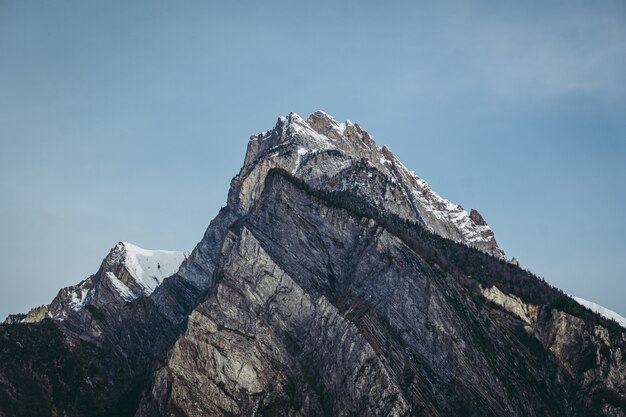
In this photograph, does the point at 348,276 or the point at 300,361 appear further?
the point at 348,276

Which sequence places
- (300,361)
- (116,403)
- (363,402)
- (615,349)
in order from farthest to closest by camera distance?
(116,403) < (615,349) < (300,361) < (363,402)

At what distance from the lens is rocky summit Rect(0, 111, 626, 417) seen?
432 ft

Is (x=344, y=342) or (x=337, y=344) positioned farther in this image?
(x=337, y=344)

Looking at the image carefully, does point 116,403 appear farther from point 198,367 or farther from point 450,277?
point 450,277

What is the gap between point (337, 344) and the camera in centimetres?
13750

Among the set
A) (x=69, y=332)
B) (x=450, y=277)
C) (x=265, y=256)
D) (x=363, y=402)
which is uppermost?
(x=69, y=332)

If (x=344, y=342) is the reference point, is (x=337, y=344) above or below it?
above

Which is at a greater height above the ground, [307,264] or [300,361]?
[307,264]

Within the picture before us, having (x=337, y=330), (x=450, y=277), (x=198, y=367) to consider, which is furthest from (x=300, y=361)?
(x=450, y=277)

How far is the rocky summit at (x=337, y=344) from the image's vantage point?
5187 inches

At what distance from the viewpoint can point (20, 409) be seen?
509ft

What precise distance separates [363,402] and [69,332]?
9773 cm

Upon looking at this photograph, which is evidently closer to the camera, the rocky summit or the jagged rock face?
the jagged rock face

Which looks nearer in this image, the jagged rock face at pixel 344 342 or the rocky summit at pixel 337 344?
the jagged rock face at pixel 344 342
